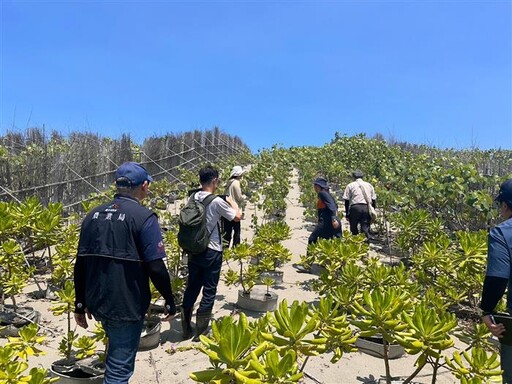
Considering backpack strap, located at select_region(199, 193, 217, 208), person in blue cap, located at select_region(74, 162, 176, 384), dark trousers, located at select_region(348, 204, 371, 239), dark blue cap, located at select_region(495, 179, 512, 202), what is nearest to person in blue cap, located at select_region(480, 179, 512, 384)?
dark blue cap, located at select_region(495, 179, 512, 202)

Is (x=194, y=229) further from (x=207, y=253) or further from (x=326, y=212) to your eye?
(x=326, y=212)

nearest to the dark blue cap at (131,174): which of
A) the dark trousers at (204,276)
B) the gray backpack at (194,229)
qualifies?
the gray backpack at (194,229)

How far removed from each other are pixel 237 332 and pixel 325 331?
706 mm

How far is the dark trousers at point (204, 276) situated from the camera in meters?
3.61

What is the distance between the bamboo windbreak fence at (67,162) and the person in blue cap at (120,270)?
4598 millimetres

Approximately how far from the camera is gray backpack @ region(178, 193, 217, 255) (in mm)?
3412

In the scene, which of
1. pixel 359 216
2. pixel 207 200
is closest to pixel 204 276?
pixel 207 200

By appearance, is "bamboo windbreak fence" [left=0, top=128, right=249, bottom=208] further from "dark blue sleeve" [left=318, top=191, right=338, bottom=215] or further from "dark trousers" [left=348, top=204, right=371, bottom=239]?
"dark trousers" [left=348, top=204, right=371, bottom=239]

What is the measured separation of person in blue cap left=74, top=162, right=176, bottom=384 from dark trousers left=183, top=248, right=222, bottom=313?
1.23 m

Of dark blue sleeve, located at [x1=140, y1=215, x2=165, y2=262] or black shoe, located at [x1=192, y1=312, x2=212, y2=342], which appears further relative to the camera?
black shoe, located at [x1=192, y1=312, x2=212, y2=342]

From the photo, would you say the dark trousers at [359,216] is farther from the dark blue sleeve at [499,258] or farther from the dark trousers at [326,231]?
the dark blue sleeve at [499,258]

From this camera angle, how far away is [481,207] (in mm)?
5855

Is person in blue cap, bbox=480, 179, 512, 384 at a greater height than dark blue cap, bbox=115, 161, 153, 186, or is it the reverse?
dark blue cap, bbox=115, 161, 153, 186

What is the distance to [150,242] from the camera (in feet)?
7.44
